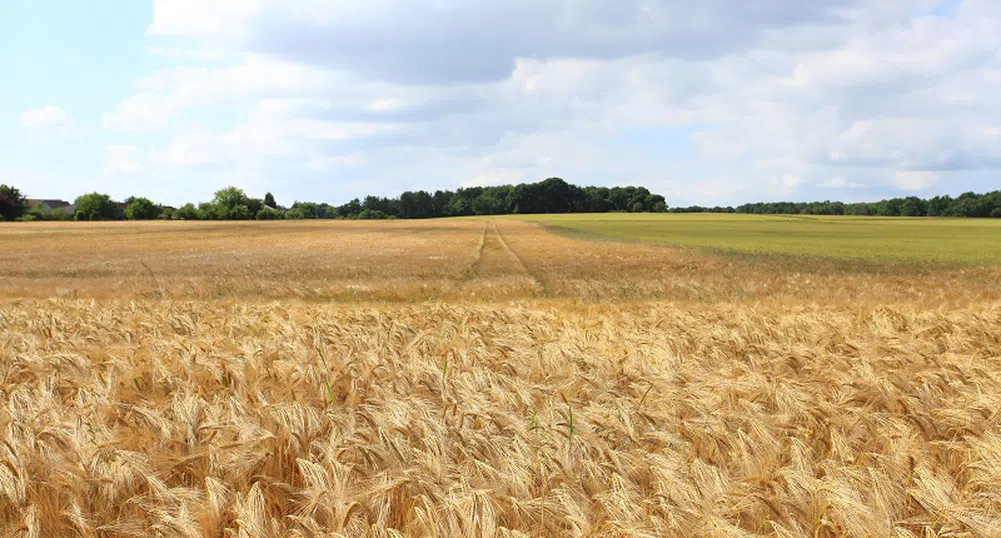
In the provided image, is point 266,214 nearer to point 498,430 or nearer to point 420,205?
point 420,205

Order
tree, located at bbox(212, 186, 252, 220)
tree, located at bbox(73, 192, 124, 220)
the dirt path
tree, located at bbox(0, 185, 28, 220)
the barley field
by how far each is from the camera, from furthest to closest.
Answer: tree, located at bbox(212, 186, 252, 220), tree, located at bbox(73, 192, 124, 220), tree, located at bbox(0, 185, 28, 220), the dirt path, the barley field

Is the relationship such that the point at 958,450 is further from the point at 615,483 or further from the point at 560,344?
the point at 560,344

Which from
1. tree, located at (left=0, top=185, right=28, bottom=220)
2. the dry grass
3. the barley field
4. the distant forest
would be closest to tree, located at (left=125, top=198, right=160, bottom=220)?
the distant forest

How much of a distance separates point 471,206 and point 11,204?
324 feet

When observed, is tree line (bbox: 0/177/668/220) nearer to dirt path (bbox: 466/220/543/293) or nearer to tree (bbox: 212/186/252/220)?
tree (bbox: 212/186/252/220)

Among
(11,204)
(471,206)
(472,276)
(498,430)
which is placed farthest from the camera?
(471,206)

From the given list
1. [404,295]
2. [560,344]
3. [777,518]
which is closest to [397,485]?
[777,518]

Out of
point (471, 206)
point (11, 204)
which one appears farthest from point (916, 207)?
point (11, 204)

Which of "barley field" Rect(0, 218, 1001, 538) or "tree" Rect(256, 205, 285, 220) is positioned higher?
"tree" Rect(256, 205, 285, 220)

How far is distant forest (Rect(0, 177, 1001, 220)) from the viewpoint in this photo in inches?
5325

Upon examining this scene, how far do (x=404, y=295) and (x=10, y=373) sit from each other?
15.1 metres

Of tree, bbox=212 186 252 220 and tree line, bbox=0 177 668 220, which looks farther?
tree, bbox=212 186 252 220

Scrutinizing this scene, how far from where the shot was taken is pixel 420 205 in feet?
A: 614

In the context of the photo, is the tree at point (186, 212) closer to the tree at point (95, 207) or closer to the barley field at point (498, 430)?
the tree at point (95, 207)
